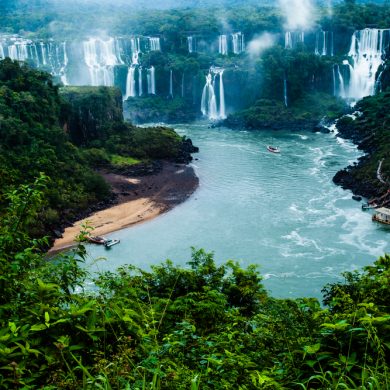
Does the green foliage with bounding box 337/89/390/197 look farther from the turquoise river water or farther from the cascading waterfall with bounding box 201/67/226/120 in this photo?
the cascading waterfall with bounding box 201/67/226/120

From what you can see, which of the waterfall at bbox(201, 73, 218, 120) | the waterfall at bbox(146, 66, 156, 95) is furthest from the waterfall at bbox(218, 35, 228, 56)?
the waterfall at bbox(201, 73, 218, 120)

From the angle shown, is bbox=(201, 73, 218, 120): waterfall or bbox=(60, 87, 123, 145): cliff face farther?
bbox=(201, 73, 218, 120): waterfall

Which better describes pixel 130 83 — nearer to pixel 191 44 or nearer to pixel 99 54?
pixel 99 54

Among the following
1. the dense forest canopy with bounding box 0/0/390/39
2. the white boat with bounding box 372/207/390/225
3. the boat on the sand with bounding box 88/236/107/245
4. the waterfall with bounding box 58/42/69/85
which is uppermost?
the dense forest canopy with bounding box 0/0/390/39

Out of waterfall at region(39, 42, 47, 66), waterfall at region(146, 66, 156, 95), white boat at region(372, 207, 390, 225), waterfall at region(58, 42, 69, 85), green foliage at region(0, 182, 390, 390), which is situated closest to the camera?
green foliage at region(0, 182, 390, 390)

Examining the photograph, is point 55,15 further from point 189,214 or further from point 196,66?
point 189,214

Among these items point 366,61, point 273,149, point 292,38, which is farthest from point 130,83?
point 366,61

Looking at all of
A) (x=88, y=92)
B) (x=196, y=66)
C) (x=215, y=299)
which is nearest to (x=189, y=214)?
(x=88, y=92)

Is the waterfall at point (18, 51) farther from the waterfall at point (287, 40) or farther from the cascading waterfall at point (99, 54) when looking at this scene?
the waterfall at point (287, 40)
